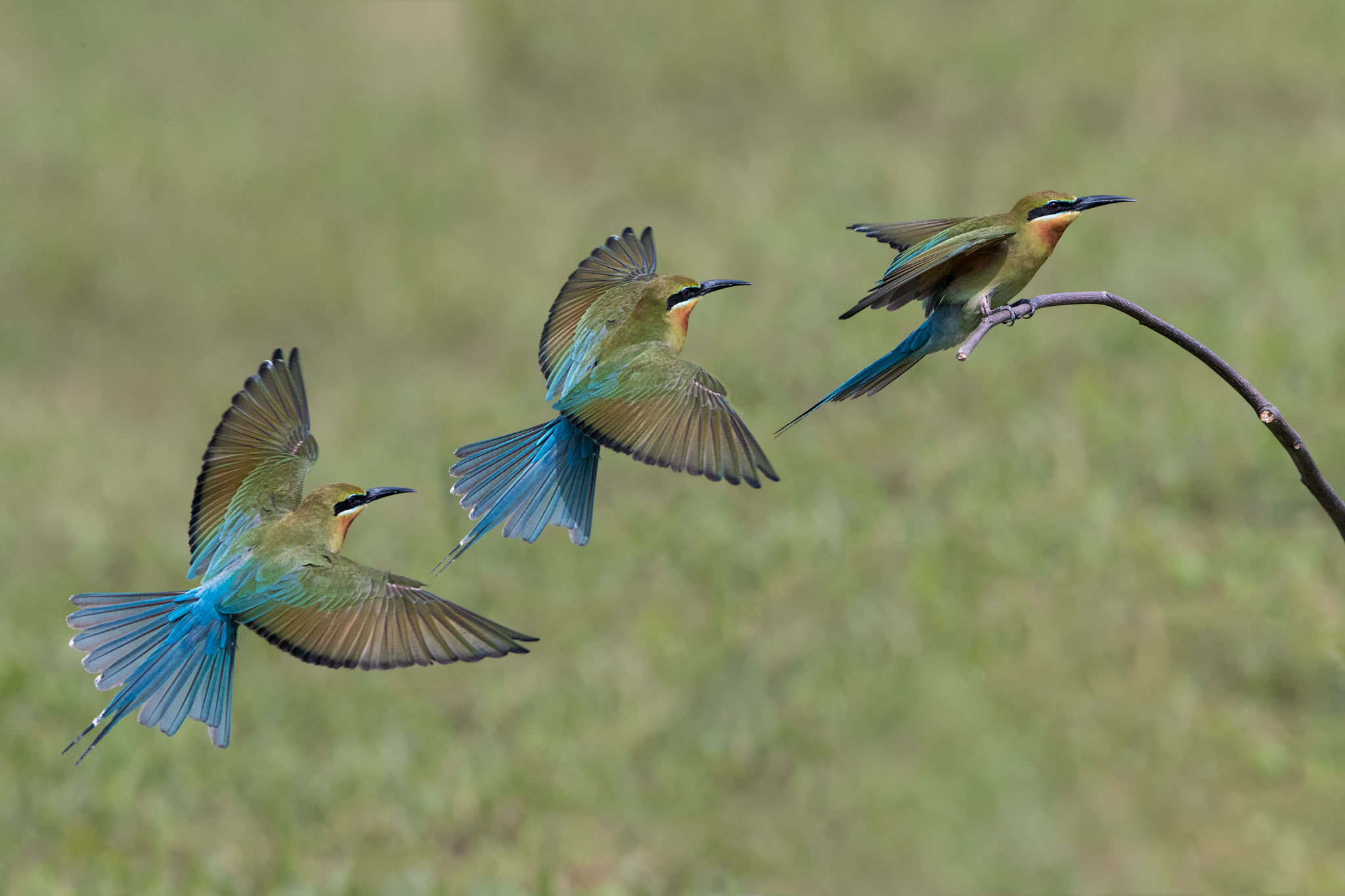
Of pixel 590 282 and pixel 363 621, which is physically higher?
pixel 590 282

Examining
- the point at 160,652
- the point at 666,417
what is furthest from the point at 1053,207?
the point at 160,652

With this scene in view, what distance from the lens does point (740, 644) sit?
5.12 meters

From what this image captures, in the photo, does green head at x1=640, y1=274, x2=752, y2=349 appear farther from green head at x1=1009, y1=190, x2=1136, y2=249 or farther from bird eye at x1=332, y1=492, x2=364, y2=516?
green head at x1=1009, y1=190, x2=1136, y2=249

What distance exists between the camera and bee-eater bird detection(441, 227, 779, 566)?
3.50 feet

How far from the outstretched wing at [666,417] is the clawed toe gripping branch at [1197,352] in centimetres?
24

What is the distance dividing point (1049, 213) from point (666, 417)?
619mm

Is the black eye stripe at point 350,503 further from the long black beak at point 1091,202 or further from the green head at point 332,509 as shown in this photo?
the long black beak at point 1091,202

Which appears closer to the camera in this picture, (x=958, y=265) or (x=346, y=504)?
(x=346, y=504)

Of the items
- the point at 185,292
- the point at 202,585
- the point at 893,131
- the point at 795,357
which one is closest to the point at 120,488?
the point at 185,292

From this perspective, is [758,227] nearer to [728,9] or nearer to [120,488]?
[728,9]

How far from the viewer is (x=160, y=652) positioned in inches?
43.9

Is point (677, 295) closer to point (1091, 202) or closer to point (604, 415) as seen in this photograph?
point (604, 415)

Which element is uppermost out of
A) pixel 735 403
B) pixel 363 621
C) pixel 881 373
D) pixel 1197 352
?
Result: pixel 735 403

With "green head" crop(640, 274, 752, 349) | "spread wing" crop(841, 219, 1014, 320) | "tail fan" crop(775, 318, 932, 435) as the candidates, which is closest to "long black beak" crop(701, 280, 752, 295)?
"green head" crop(640, 274, 752, 349)
